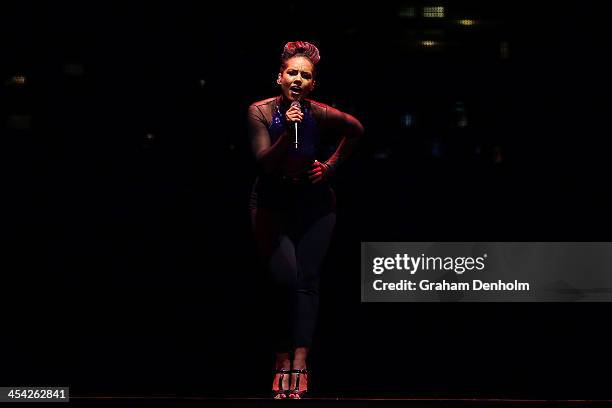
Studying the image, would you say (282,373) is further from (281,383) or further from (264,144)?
(264,144)

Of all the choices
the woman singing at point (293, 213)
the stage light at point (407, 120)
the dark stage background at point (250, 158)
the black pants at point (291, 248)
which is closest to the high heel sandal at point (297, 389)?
the woman singing at point (293, 213)

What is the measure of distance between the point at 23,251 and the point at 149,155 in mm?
821

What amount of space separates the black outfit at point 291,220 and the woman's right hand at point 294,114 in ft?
0.78

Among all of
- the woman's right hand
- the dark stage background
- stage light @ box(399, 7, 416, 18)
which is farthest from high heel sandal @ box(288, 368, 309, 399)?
stage light @ box(399, 7, 416, 18)

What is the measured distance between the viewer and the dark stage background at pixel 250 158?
538cm

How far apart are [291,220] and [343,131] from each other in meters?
0.48

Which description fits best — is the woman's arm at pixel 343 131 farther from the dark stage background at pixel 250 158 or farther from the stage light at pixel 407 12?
the stage light at pixel 407 12

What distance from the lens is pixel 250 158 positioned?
540 centimetres

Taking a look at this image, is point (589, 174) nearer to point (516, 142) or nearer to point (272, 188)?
point (516, 142)

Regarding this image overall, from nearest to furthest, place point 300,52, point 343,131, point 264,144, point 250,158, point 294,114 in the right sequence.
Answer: point 294,114
point 264,144
point 300,52
point 343,131
point 250,158

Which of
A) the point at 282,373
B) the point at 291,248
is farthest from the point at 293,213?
the point at 282,373

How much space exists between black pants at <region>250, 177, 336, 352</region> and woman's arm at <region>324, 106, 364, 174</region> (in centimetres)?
20

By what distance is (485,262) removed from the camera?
536 centimetres

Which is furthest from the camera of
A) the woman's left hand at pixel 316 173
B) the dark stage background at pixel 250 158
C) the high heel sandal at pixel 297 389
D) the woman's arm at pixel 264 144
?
the dark stage background at pixel 250 158
